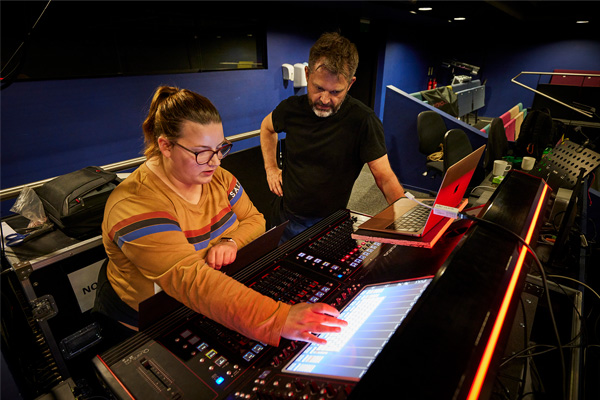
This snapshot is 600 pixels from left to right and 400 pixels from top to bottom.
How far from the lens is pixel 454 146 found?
10.4 feet

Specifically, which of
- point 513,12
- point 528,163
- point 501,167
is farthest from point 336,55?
point 513,12

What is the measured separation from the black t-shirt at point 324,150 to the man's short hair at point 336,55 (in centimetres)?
22

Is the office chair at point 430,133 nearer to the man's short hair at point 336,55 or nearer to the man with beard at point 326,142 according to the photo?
the man with beard at point 326,142

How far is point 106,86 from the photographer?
9.22 ft

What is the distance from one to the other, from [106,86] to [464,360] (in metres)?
3.30

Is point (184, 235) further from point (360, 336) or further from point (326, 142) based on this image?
point (326, 142)

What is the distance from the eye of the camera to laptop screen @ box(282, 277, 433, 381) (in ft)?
1.99

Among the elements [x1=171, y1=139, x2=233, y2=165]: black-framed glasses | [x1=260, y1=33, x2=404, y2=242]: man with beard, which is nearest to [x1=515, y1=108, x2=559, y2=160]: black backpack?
[x1=260, y1=33, x2=404, y2=242]: man with beard

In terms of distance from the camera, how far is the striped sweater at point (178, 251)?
2.36 ft

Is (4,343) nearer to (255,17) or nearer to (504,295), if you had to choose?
(504,295)

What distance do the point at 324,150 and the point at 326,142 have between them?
1.7 inches

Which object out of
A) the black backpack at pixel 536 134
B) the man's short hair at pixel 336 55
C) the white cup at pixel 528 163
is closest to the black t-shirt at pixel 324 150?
the man's short hair at pixel 336 55

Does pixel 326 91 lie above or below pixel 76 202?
above

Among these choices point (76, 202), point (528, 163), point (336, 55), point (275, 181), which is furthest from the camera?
point (528, 163)
